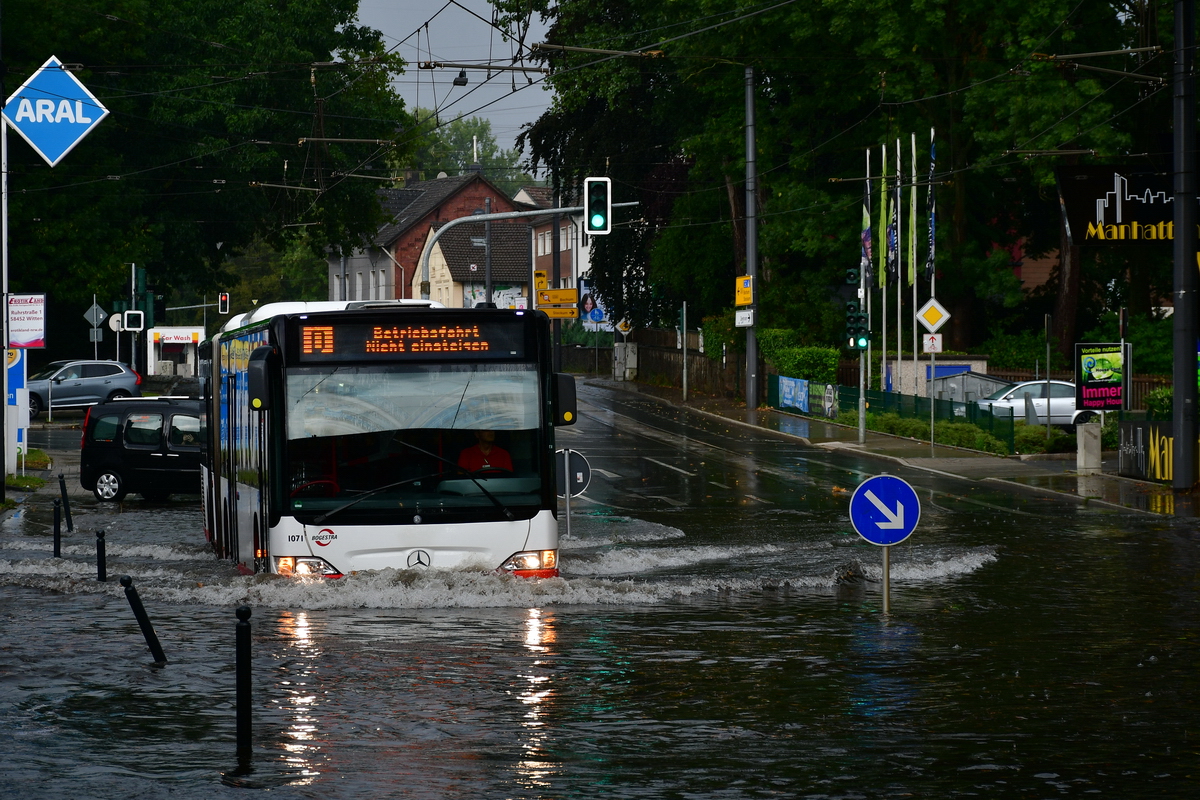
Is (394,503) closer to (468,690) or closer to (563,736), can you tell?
(468,690)

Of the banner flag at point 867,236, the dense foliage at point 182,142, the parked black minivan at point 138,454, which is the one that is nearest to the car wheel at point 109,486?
the parked black minivan at point 138,454

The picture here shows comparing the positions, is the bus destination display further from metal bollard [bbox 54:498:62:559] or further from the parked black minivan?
the parked black minivan

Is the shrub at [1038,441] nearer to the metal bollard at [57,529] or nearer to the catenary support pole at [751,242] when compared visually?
the catenary support pole at [751,242]

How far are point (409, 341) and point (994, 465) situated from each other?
887 inches

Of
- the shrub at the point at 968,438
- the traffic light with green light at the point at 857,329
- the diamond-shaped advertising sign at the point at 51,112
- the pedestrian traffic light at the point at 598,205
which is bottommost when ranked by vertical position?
the shrub at the point at 968,438

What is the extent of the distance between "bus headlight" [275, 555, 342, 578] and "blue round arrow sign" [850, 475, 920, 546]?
169 inches

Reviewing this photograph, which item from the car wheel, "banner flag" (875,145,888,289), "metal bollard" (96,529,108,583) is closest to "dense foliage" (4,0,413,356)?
"banner flag" (875,145,888,289)

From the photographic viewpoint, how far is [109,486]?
1130 inches

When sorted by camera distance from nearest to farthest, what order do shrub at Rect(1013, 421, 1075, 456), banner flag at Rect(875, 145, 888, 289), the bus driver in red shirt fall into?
the bus driver in red shirt, shrub at Rect(1013, 421, 1075, 456), banner flag at Rect(875, 145, 888, 289)

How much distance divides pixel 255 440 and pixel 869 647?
18.3ft

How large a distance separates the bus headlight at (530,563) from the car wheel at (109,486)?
57.0 ft

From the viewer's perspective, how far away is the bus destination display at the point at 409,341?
13.1 meters

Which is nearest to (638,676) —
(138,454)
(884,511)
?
(884,511)

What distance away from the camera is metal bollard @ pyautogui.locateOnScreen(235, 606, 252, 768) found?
316 inches
